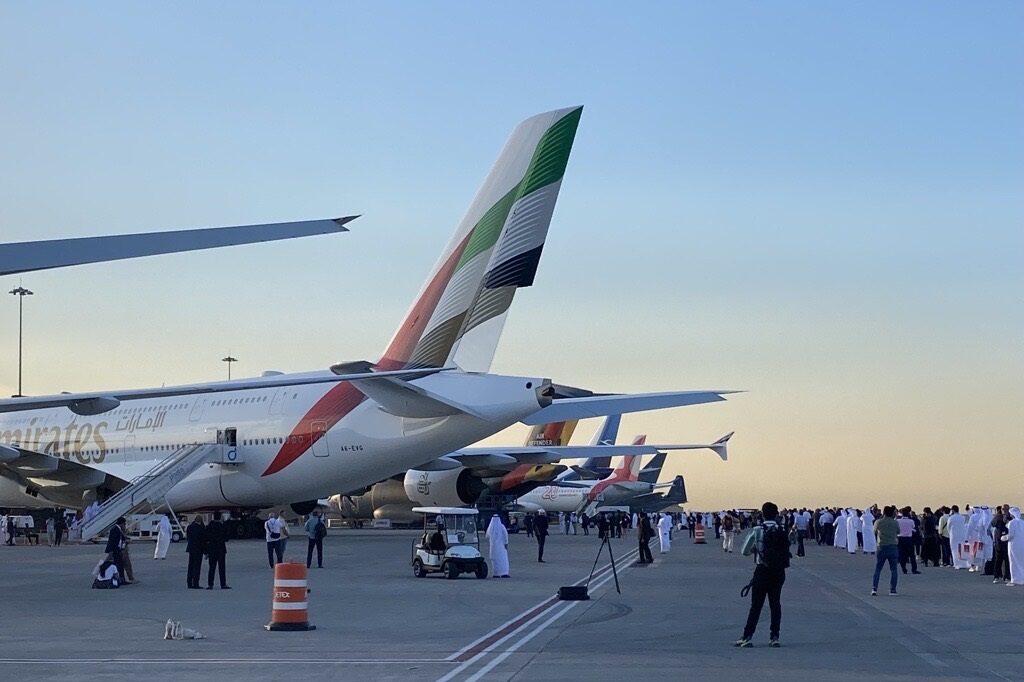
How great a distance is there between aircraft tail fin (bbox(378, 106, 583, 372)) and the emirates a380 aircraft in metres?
0.03

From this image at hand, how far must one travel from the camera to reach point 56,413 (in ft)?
143

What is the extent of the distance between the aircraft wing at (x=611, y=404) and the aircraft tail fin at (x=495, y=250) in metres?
1.89

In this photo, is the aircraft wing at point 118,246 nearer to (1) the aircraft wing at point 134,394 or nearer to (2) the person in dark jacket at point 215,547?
(1) the aircraft wing at point 134,394

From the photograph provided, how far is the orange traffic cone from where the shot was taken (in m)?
16.7

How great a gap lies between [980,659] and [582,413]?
14769 millimetres

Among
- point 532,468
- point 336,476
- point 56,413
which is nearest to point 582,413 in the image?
point 336,476

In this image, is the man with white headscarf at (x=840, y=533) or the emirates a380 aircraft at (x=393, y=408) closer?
the emirates a380 aircraft at (x=393, y=408)

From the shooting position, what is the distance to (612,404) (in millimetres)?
26547

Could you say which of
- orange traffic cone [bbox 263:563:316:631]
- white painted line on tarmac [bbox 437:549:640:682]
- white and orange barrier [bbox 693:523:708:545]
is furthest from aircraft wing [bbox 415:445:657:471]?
orange traffic cone [bbox 263:563:316:631]

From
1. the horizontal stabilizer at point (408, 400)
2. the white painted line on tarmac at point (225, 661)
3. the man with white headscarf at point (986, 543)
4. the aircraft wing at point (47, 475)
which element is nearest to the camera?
the white painted line on tarmac at point (225, 661)

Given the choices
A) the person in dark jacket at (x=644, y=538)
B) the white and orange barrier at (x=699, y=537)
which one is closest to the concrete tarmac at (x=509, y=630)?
the person in dark jacket at (x=644, y=538)

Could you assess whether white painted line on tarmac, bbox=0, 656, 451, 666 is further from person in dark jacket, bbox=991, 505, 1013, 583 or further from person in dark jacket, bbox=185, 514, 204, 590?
person in dark jacket, bbox=991, 505, 1013, 583

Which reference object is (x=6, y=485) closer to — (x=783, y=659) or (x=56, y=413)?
(x=56, y=413)

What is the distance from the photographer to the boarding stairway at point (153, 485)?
Answer: 34.2 metres
